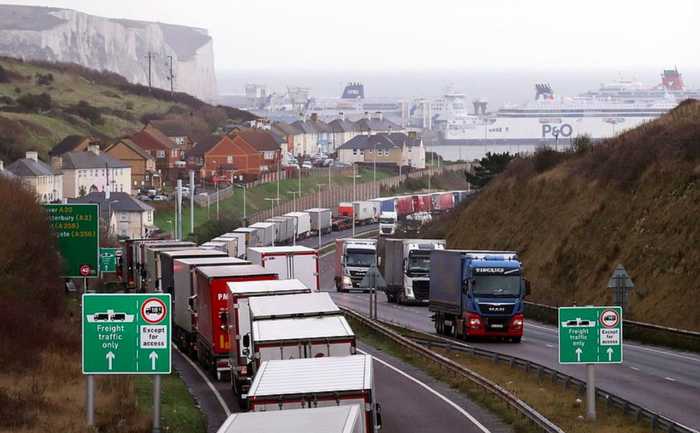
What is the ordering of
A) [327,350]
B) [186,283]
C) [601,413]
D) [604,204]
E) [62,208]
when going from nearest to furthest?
[327,350]
[601,413]
[186,283]
[62,208]
[604,204]

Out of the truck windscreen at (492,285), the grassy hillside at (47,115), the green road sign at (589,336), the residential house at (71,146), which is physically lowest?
the truck windscreen at (492,285)

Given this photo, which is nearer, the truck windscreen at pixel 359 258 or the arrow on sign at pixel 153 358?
the arrow on sign at pixel 153 358

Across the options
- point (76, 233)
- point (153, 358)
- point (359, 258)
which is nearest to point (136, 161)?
point (359, 258)

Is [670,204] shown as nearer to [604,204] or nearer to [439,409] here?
[604,204]

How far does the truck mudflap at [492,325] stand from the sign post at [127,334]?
22364 millimetres

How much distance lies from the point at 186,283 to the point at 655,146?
34105mm

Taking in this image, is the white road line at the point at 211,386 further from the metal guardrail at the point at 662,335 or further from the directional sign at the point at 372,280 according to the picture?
the metal guardrail at the point at 662,335

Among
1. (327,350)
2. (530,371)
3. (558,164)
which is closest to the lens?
(327,350)

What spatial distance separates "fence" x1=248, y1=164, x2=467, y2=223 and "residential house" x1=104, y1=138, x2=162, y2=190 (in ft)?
42.7

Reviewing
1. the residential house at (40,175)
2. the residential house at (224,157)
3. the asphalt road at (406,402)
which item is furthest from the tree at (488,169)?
the asphalt road at (406,402)

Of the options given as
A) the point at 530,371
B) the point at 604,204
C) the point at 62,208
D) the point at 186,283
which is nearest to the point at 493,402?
the point at 530,371

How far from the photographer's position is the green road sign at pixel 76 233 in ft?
A: 148

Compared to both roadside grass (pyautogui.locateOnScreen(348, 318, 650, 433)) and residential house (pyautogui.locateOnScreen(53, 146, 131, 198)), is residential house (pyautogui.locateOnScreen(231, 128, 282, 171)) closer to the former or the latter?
residential house (pyautogui.locateOnScreen(53, 146, 131, 198))

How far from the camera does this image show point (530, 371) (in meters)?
36.6
